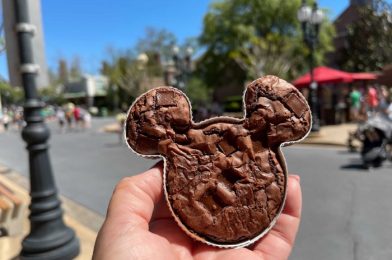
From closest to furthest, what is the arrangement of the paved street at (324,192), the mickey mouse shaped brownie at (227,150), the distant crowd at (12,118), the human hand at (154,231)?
1. the human hand at (154,231)
2. the mickey mouse shaped brownie at (227,150)
3. the paved street at (324,192)
4. the distant crowd at (12,118)

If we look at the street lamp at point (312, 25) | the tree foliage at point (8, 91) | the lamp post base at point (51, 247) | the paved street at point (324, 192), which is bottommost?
the paved street at point (324, 192)

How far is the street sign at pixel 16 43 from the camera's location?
3.52m

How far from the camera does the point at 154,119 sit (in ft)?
5.24

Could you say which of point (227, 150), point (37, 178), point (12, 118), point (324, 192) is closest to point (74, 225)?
point (37, 178)

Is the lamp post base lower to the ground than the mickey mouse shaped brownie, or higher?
lower

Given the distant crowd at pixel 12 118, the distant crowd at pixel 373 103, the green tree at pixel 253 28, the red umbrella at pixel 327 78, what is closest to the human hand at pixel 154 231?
the distant crowd at pixel 373 103

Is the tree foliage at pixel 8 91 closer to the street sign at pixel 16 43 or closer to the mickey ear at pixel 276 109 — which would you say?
the street sign at pixel 16 43

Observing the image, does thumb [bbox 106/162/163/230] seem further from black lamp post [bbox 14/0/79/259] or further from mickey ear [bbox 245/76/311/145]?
black lamp post [bbox 14/0/79/259]

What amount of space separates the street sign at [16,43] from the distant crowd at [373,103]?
6.31m

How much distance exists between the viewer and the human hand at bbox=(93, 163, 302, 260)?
1.38 m

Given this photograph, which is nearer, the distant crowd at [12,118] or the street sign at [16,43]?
the street sign at [16,43]

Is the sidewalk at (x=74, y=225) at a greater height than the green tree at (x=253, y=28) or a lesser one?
lesser

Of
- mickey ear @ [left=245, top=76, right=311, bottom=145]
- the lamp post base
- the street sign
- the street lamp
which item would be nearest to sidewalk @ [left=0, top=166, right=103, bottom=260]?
the lamp post base

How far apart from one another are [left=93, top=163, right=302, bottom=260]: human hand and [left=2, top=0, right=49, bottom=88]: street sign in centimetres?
259
